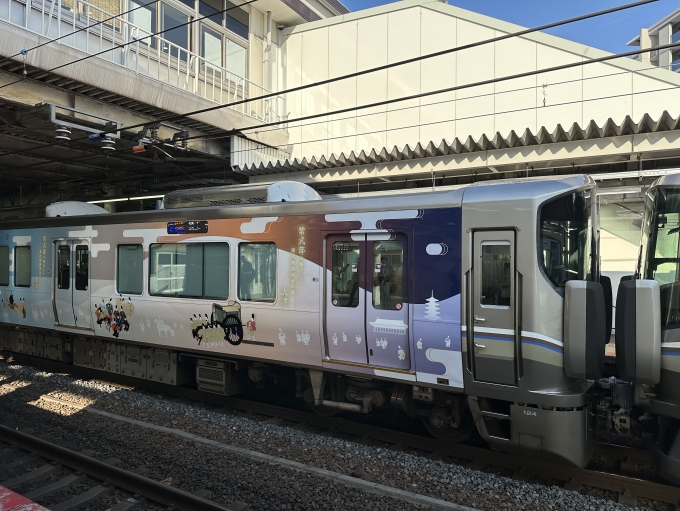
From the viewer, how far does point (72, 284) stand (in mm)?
9414

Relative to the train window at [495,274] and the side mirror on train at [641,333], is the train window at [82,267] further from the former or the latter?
the side mirror on train at [641,333]

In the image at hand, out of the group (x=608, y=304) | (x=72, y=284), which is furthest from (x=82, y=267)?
(x=608, y=304)

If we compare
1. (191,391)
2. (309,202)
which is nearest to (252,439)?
(191,391)

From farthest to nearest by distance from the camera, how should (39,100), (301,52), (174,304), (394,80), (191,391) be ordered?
(301,52) < (394,80) < (39,100) < (191,391) < (174,304)

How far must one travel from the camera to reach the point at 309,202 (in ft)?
21.6

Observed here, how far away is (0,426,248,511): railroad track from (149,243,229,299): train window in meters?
2.64

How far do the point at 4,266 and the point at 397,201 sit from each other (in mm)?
9432

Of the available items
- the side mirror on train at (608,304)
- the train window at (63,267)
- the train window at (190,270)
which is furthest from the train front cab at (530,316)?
the train window at (63,267)

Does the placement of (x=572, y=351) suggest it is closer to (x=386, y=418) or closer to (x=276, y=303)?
(x=386, y=418)

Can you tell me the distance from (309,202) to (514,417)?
352cm

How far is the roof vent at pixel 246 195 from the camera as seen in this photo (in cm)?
728

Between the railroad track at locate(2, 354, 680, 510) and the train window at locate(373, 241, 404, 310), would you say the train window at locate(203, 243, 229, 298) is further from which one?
the train window at locate(373, 241, 404, 310)

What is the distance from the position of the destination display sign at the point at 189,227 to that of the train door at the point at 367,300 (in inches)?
86.8

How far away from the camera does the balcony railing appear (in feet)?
33.3
